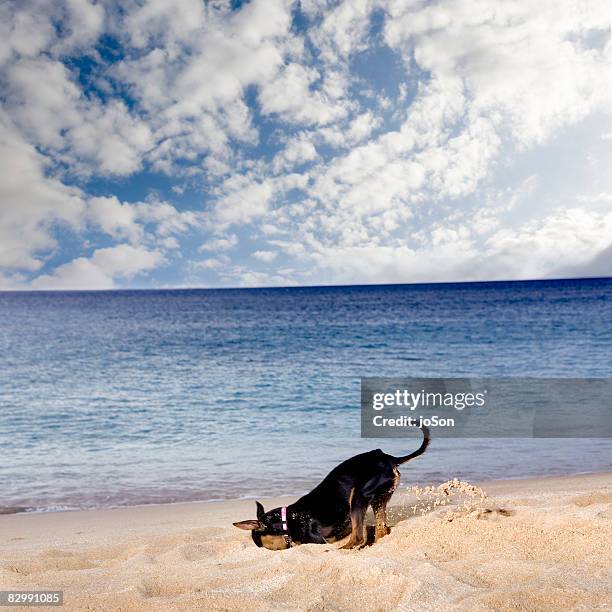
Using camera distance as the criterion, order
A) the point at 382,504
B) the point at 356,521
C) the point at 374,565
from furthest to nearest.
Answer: the point at 382,504
the point at 356,521
the point at 374,565

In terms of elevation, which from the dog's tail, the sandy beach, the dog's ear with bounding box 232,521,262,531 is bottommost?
the sandy beach

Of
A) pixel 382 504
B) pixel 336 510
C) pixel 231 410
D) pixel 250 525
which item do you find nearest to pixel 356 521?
pixel 336 510

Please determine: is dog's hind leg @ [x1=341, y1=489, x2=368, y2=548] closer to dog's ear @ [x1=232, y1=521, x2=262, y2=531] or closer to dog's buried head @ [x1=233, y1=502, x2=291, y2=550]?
dog's buried head @ [x1=233, y1=502, x2=291, y2=550]

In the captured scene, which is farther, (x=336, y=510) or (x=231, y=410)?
(x=231, y=410)

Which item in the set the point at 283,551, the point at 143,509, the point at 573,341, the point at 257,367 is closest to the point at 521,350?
the point at 573,341

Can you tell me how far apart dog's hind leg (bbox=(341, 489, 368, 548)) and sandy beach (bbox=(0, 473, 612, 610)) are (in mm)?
133

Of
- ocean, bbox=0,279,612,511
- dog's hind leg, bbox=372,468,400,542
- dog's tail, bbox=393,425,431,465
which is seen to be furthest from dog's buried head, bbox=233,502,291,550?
ocean, bbox=0,279,612,511

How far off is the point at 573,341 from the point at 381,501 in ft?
85.3

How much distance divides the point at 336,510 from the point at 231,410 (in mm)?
9232

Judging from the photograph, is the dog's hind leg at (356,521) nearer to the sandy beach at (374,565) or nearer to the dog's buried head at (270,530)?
the sandy beach at (374,565)

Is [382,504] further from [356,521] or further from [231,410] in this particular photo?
[231,410]

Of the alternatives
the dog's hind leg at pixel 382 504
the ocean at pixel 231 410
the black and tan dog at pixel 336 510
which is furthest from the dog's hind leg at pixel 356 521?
the ocean at pixel 231 410

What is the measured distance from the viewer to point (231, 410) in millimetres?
13438

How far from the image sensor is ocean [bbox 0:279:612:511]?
8.24 meters
